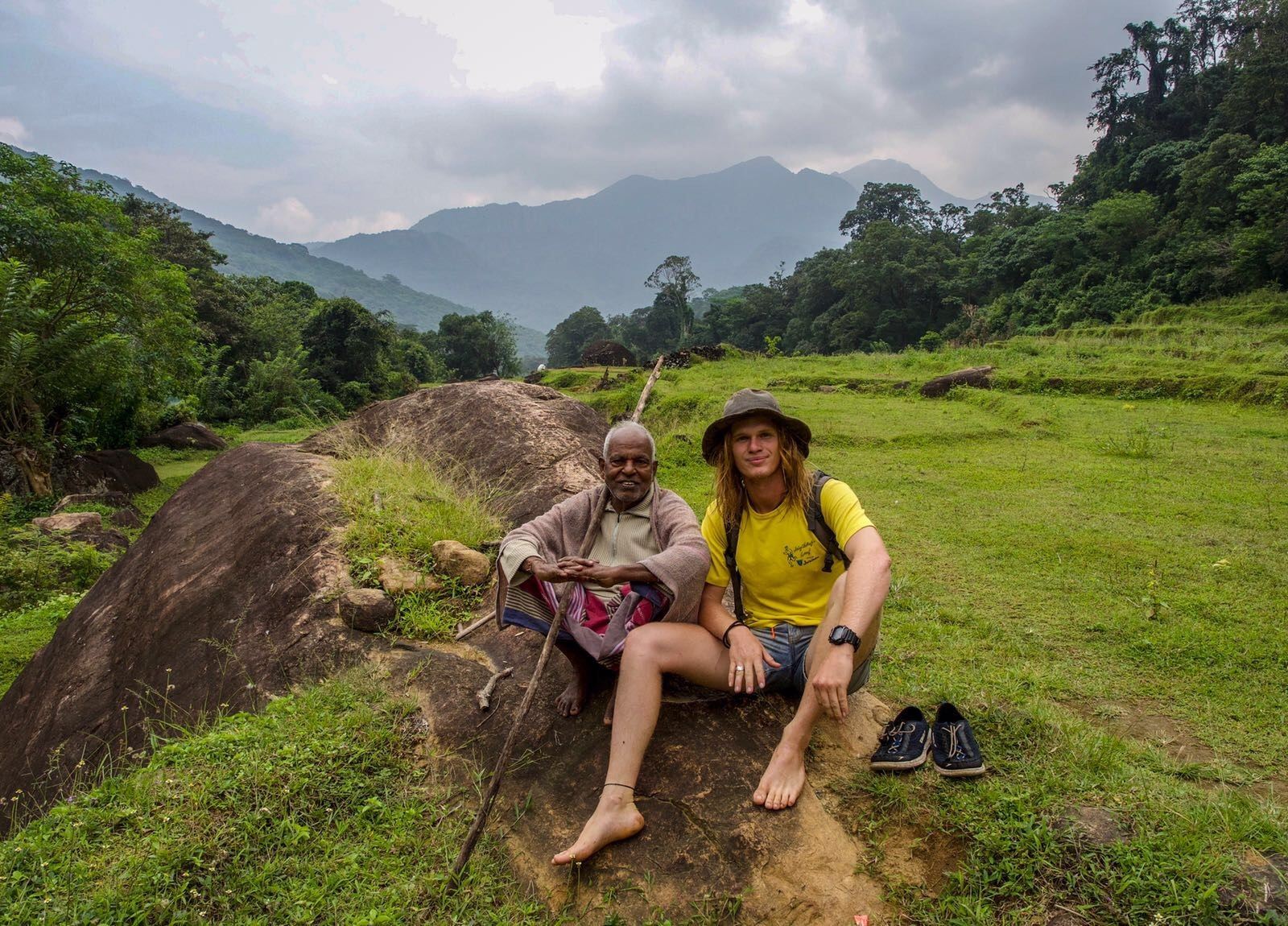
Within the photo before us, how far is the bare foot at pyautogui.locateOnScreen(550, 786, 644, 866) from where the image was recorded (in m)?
2.31

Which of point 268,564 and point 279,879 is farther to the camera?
point 268,564

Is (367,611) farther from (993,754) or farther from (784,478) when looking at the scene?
(993,754)

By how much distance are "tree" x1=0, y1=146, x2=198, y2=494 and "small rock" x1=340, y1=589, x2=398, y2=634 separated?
12.4 metres

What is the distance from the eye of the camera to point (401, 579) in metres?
4.25

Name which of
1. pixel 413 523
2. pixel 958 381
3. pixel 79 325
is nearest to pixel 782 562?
pixel 413 523

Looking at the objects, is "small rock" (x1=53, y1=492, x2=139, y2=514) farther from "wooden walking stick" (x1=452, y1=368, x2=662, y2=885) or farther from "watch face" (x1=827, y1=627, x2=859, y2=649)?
"watch face" (x1=827, y1=627, x2=859, y2=649)

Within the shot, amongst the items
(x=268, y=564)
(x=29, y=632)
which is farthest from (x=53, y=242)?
(x=268, y=564)

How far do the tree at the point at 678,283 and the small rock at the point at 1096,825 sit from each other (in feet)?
184

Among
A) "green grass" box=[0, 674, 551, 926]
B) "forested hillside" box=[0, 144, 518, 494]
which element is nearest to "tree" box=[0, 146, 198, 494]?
"forested hillside" box=[0, 144, 518, 494]

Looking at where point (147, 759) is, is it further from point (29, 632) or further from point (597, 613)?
point (29, 632)

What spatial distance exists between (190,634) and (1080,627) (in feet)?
18.5

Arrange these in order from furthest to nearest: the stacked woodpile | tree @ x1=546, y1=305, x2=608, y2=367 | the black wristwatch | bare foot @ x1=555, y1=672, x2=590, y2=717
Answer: tree @ x1=546, y1=305, x2=608, y2=367 → the stacked woodpile → bare foot @ x1=555, y1=672, x2=590, y2=717 → the black wristwatch

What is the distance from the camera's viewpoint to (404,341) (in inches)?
1747

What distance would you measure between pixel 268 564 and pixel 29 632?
509 cm
